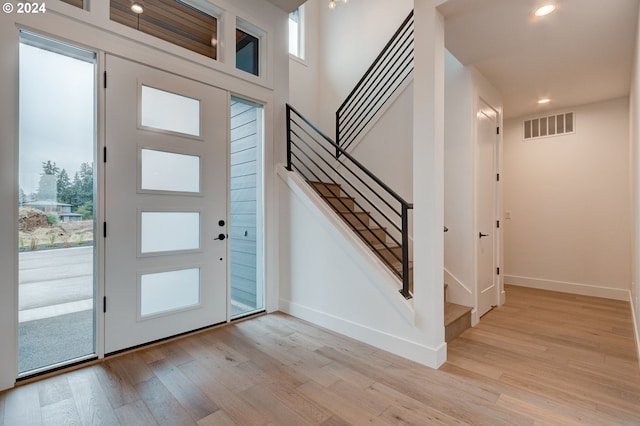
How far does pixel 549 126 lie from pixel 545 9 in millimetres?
3019

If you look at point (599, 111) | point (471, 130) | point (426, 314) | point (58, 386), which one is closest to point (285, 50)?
point (471, 130)

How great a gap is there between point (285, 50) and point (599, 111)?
173 inches

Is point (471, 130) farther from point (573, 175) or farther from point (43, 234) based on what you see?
point (43, 234)

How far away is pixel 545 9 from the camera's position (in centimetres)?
234

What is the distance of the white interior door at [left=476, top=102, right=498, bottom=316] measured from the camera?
138 inches

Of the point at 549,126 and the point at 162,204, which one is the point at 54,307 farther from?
the point at 549,126

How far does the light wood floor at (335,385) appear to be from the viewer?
180 centimetres

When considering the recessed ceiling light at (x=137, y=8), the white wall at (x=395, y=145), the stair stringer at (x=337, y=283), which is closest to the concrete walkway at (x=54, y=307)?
the stair stringer at (x=337, y=283)

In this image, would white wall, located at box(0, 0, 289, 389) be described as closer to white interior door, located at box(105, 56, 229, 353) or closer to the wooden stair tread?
white interior door, located at box(105, 56, 229, 353)

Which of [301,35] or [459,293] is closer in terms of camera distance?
[459,293]

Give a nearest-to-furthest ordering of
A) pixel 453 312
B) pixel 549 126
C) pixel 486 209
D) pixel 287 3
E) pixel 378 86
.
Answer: pixel 453 312 < pixel 287 3 < pixel 486 209 < pixel 378 86 < pixel 549 126

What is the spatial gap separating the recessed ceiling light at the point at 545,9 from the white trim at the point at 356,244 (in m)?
2.26

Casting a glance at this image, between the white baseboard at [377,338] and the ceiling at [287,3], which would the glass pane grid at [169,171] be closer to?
the white baseboard at [377,338]

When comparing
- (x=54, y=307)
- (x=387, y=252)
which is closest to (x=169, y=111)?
(x=54, y=307)
